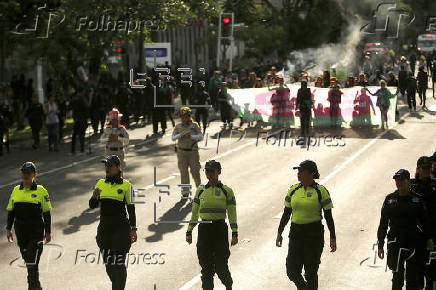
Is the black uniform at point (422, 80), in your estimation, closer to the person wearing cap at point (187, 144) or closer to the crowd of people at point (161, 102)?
the crowd of people at point (161, 102)

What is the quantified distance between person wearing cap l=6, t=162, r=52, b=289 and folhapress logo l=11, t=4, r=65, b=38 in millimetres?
22101

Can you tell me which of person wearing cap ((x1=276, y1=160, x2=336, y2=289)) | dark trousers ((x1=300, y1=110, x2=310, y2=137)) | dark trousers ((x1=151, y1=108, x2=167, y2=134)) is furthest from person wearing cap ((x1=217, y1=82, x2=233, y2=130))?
person wearing cap ((x1=276, y1=160, x2=336, y2=289))

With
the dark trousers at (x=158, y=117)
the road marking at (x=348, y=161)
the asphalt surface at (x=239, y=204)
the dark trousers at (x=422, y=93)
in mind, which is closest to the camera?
the asphalt surface at (x=239, y=204)

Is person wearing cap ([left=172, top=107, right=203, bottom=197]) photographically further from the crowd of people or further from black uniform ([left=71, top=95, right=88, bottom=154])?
black uniform ([left=71, top=95, right=88, bottom=154])

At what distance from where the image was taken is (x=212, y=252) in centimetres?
1074

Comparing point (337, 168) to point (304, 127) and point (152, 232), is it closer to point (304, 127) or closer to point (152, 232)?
point (304, 127)

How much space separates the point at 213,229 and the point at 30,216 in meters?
2.51

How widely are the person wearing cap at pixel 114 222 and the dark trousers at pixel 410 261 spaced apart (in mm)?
3252

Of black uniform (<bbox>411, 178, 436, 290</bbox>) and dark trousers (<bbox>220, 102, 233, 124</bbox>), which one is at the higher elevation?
black uniform (<bbox>411, 178, 436, 290</bbox>)

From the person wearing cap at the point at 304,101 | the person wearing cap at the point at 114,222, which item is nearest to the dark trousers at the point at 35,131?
the person wearing cap at the point at 304,101

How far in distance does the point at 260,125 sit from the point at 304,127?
425cm

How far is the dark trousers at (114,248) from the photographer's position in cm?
1075

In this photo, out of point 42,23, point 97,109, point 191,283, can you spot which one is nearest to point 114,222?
point 191,283

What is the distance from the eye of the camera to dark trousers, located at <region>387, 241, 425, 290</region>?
34.3 feet
